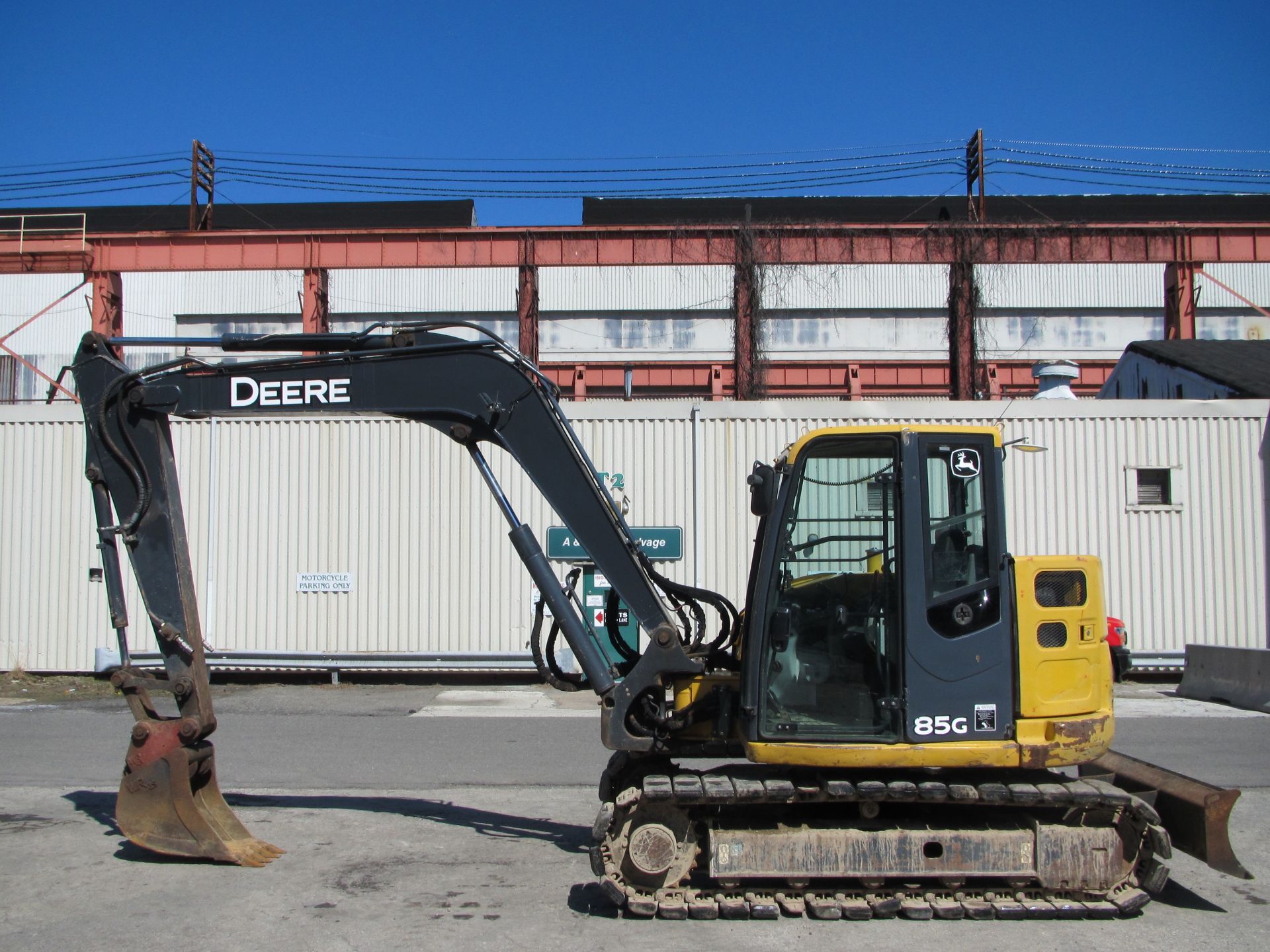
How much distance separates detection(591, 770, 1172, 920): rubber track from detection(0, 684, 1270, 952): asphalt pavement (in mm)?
83

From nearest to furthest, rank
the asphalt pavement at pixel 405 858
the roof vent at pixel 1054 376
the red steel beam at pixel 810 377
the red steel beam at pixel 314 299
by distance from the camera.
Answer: the asphalt pavement at pixel 405 858, the roof vent at pixel 1054 376, the red steel beam at pixel 810 377, the red steel beam at pixel 314 299

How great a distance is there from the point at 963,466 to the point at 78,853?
6030 mm

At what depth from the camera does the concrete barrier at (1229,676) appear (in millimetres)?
13156

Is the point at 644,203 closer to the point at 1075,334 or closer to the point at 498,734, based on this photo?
the point at 1075,334

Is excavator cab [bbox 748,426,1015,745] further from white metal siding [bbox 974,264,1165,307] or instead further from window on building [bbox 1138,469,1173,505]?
white metal siding [bbox 974,264,1165,307]

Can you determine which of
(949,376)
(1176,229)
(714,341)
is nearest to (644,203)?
(714,341)

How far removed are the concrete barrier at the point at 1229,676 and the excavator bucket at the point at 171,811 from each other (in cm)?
1220

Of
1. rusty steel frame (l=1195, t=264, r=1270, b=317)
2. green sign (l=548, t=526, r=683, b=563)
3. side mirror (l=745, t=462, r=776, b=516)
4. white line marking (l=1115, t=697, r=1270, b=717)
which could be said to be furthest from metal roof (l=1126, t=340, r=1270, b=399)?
side mirror (l=745, t=462, r=776, b=516)

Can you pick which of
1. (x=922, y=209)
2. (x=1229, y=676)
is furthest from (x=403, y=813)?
(x=922, y=209)

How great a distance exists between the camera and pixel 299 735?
1119 centimetres

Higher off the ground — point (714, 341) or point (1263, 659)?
point (714, 341)

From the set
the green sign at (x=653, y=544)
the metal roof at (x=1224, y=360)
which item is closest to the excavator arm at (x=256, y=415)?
the green sign at (x=653, y=544)

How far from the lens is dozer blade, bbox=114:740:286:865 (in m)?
6.41

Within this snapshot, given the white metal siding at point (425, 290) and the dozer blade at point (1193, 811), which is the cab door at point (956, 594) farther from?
the white metal siding at point (425, 290)
